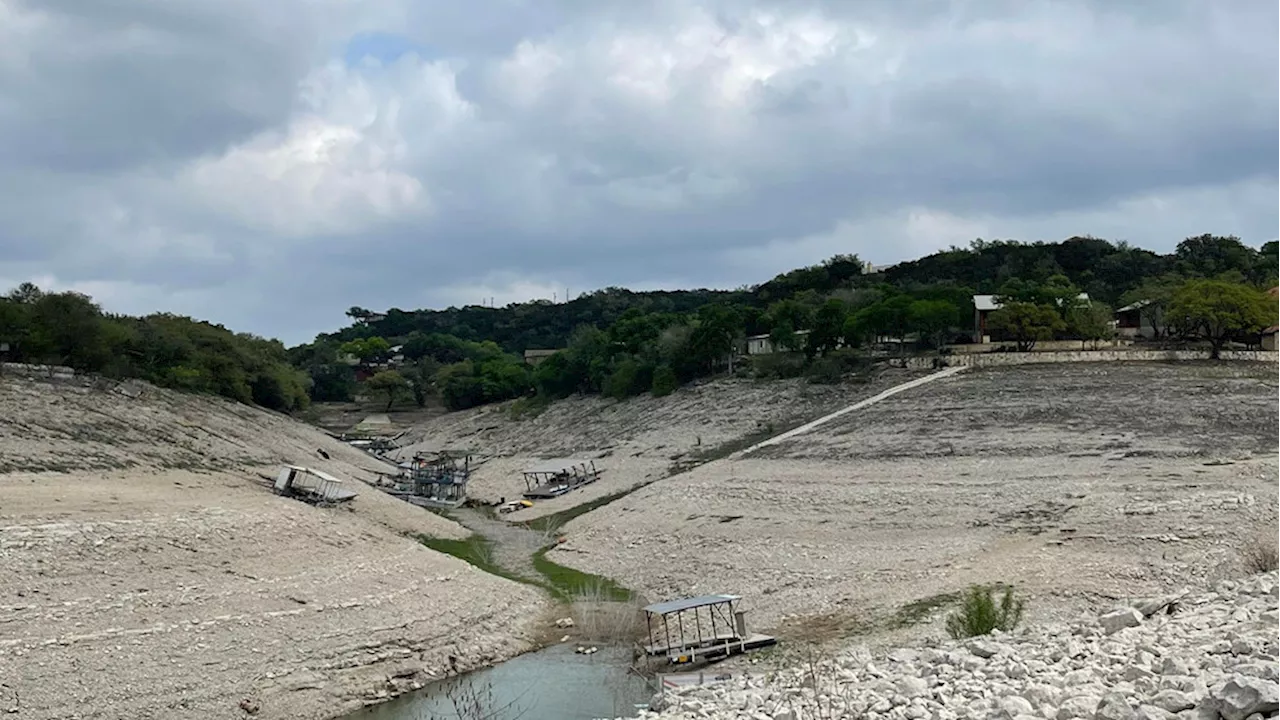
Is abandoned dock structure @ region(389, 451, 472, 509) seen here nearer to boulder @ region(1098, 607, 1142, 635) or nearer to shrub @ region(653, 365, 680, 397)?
shrub @ region(653, 365, 680, 397)

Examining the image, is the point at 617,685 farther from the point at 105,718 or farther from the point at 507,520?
the point at 507,520

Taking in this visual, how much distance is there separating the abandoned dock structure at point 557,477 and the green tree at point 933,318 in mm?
22592

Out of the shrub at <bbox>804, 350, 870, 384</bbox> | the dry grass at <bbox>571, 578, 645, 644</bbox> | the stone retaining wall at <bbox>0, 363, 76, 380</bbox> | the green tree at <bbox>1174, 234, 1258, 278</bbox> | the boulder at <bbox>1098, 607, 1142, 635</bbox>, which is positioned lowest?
the dry grass at <bbox>571, 578, 645, 644</bbox>

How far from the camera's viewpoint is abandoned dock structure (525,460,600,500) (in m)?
54.2

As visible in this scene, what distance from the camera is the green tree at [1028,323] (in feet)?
222

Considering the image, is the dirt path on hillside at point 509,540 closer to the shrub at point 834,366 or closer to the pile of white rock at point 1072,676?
the pile of white rock at point 1072,676

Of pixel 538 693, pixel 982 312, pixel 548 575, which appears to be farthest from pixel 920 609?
pixel 982 312

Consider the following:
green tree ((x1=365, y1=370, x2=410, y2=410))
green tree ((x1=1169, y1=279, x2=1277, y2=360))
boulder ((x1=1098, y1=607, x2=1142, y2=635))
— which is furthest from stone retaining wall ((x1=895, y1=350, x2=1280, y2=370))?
green tree ((x1=365, y1=370, x2=410, y2=410))

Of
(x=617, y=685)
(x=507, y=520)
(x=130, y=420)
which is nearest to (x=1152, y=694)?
(x=617, y=685)

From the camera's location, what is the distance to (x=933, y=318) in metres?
69.1

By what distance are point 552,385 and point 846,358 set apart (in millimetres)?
33001

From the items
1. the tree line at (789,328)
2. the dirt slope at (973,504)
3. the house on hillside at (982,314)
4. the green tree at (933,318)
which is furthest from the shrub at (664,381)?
the dirt slope at (973,504)

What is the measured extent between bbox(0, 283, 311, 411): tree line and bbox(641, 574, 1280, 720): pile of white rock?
5268 cm

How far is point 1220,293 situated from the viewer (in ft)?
209
